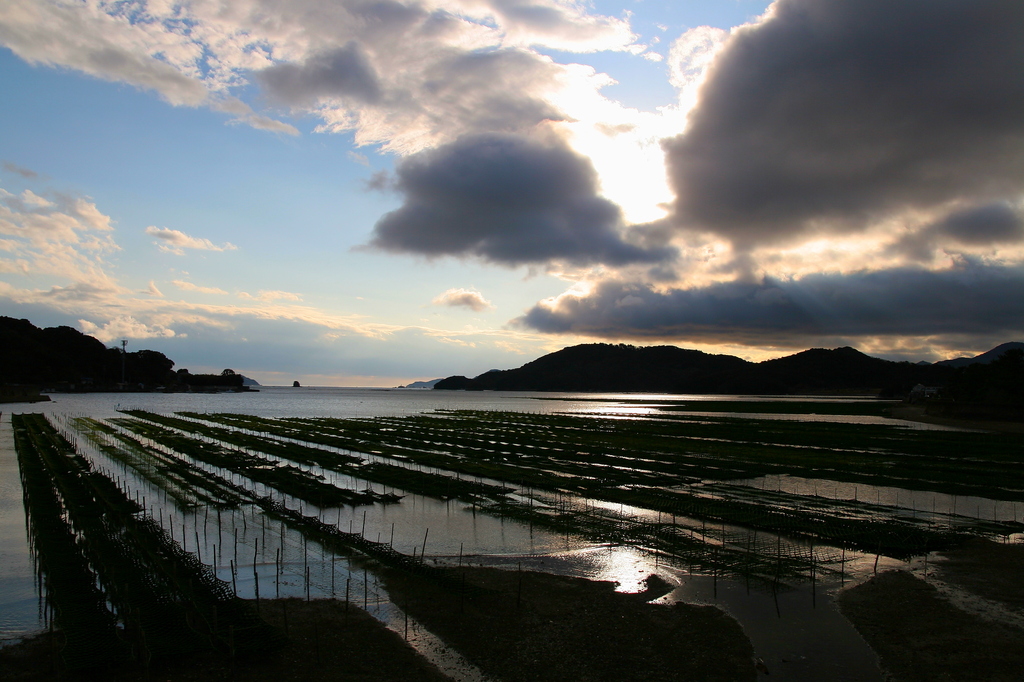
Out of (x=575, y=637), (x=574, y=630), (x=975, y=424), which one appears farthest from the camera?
(x=975, y=424)

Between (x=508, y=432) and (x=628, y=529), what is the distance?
3938cm

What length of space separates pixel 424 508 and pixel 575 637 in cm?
1256

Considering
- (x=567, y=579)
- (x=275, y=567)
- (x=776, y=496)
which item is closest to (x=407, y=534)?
(x=275, y=567)

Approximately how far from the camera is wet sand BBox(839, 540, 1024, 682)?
10117 millimetres

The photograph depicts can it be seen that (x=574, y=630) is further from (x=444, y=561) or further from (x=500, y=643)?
(x=444, y=561)

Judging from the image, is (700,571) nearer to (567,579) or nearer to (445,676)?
(567,579)

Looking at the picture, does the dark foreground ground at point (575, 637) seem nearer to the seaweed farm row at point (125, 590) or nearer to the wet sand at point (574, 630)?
the wet sand at point (574, 630)

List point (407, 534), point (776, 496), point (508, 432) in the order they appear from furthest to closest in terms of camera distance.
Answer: point (508, 432), point (776, 496), point (407, 534)

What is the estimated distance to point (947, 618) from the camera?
1207 cm

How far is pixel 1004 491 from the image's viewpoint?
2609cm

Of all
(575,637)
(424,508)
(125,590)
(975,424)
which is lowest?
(975,424)

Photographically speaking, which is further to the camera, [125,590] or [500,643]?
[125,590]

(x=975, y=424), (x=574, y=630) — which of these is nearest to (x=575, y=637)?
(x=574, y=630)

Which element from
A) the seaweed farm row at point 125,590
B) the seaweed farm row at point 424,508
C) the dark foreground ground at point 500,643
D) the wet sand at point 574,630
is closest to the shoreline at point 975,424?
the seaweed farm row at point 424,508
